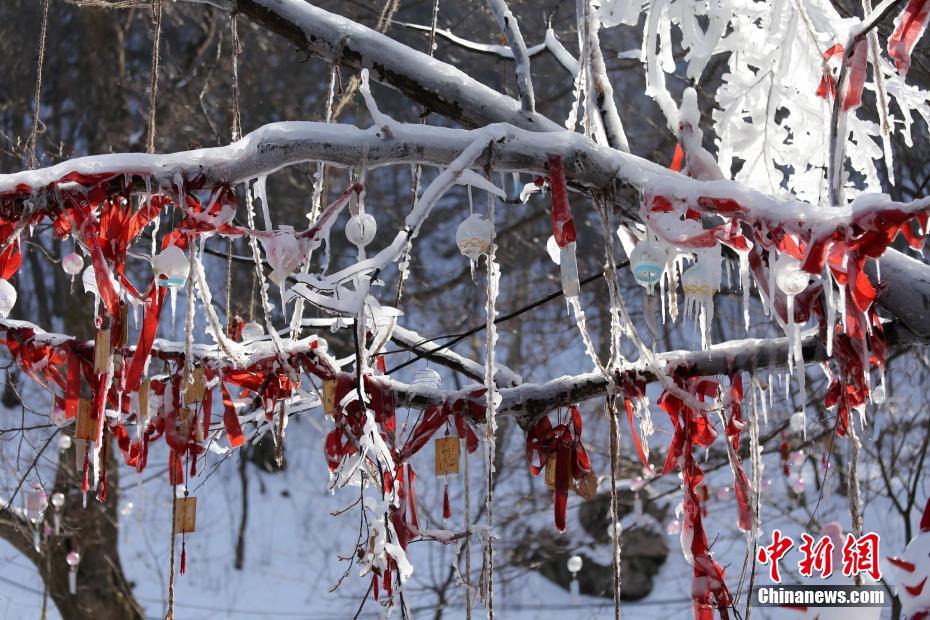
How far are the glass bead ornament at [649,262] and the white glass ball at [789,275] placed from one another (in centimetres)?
17

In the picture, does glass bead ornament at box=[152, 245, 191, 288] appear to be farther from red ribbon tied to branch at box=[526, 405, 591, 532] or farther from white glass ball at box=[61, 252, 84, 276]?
red ribbon tied to branch at box=[526, 405, 591, 532]

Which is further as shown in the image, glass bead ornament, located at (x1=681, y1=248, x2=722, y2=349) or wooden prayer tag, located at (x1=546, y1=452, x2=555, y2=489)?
wooden prayer tag, located at (x1=546, y1=452, x2=555, y2=489)

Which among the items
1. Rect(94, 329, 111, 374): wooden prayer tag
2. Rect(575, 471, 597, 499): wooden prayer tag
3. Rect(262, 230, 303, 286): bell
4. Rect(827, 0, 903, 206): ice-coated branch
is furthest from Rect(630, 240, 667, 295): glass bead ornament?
Rect(94, 329, 111, 374): wooden prayer tag

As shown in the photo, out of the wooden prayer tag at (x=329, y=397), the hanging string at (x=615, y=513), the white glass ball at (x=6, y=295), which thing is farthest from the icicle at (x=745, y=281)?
the white glass ball at (x=6, y=295)

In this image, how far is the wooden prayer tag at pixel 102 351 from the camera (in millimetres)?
1799

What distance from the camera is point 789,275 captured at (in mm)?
1489

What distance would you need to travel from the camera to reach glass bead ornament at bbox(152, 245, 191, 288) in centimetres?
169

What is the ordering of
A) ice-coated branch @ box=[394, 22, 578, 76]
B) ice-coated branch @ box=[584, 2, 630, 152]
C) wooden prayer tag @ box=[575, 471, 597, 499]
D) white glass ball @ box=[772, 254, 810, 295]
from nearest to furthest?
white glass ball @ box=[772, 254, 810, 295]
wooden prayer tag @ box=[575, 471, 597, 499]
ice-coated branch @ box=[584, 2, 630, 152]
ice-coated branch @ box=[394, 22, 578, 76]

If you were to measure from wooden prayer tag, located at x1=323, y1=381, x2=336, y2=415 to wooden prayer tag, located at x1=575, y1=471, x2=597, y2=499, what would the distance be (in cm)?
55

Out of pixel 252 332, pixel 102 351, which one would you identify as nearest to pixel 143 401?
pixel 102 351

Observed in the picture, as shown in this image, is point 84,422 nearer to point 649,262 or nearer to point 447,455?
point 447,455

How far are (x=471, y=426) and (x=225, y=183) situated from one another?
2.78 feet

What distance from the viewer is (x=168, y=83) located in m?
7.17

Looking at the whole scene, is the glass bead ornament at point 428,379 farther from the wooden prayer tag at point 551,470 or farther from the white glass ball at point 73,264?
the white glass ball at point 73,264
